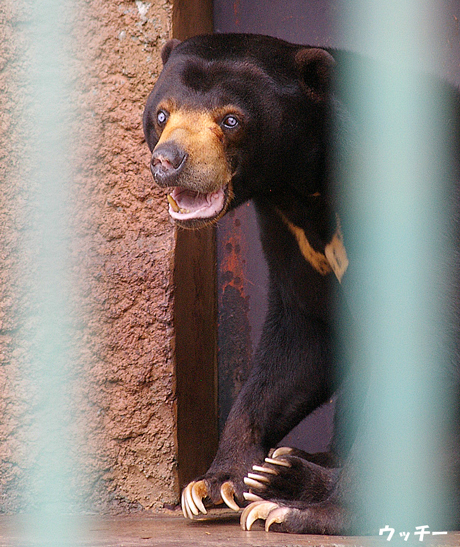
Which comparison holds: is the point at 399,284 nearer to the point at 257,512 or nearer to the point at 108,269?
the point at 257,512

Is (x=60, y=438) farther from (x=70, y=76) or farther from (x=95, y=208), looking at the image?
(x=70, y=76)

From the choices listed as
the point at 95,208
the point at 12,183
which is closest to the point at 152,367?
the point at 95,208

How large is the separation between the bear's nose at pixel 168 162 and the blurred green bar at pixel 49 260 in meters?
0.82

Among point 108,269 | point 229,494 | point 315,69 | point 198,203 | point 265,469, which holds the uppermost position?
point 315,69

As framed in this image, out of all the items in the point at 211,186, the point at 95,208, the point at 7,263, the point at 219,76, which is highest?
the point at 219,76

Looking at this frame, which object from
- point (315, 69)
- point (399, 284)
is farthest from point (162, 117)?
point (399, 284)

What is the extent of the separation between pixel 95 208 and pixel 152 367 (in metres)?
0.60

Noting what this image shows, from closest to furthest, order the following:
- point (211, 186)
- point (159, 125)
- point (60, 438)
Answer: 1. point (211, 186)
2. point (159, 125)
3. point (60, 438)

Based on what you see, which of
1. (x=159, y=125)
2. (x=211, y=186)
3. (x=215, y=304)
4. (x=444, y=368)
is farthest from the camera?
(x=215, y=304)

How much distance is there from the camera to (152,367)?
10.2 ft

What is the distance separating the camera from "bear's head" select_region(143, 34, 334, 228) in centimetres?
249

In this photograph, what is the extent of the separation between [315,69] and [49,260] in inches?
46.1

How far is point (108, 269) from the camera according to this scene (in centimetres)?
313

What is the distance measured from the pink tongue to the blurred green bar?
2.28 feet
